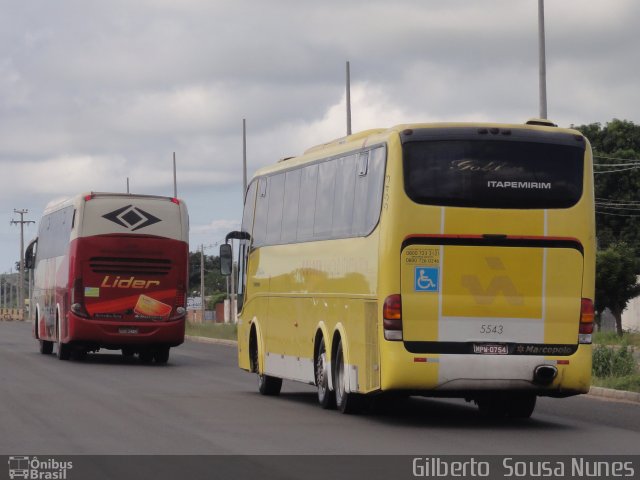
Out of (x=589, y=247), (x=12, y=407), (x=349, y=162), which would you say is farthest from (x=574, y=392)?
(x=12, y=407)

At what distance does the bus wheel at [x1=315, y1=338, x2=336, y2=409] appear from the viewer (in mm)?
20328

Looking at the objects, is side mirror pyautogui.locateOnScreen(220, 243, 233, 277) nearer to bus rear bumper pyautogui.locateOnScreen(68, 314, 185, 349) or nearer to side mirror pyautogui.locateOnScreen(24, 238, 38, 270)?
bus rear bumper pyautogui.locateOnScreen(68, 314, 185, 349)

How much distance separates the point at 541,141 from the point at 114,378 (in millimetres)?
12239

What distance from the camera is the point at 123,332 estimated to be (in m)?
33.9

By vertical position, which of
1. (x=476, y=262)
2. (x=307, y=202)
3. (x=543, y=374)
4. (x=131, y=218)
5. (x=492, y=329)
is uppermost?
(x=131, y=218)

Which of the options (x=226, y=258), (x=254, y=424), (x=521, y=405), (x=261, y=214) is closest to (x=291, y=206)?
(x=261, y=214)

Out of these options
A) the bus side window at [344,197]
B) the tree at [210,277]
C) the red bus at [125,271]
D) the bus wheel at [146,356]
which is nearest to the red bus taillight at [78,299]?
the red bus at [125,271]

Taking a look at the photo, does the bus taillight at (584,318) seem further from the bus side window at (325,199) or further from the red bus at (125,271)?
the red bus at (125,271)

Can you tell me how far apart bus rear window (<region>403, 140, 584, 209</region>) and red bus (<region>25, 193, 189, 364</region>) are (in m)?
16.9

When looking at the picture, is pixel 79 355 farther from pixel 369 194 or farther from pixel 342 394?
pixel 369 194

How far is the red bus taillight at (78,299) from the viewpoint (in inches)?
1328

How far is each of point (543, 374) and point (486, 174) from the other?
2.37 meters

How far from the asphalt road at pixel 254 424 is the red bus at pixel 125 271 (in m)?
6.60

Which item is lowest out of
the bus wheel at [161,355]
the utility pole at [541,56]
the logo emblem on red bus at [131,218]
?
the bus wheel at [161,355]
